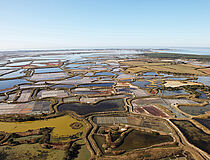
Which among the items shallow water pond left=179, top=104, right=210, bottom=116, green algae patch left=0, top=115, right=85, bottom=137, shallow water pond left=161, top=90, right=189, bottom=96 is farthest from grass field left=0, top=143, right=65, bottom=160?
shallow water pond left=161, top=90, right=189, bottom=96

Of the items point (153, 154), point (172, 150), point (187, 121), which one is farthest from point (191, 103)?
point (153, 154)

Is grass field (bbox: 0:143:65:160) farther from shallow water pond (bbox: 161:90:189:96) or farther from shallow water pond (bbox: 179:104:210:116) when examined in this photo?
shallow water pond (bbox: 161:90:189:96)

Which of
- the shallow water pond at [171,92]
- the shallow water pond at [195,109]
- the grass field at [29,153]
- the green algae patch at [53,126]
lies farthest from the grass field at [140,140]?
the shallow water pond at [171,92]

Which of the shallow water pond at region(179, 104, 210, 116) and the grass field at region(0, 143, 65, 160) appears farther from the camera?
the shallow water pond at region(179, 104, 210, 116)

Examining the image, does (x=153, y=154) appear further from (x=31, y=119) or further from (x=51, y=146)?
(x=31, y=119)

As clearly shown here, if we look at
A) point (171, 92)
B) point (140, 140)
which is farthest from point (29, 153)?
point (171, 92)

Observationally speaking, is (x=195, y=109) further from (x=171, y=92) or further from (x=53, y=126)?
(x=53, y=126)

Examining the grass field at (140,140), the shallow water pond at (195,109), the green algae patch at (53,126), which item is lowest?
the green algae patch at (53,126)

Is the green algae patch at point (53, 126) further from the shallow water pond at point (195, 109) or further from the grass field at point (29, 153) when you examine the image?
the shallow water pond at point (195, 109)
